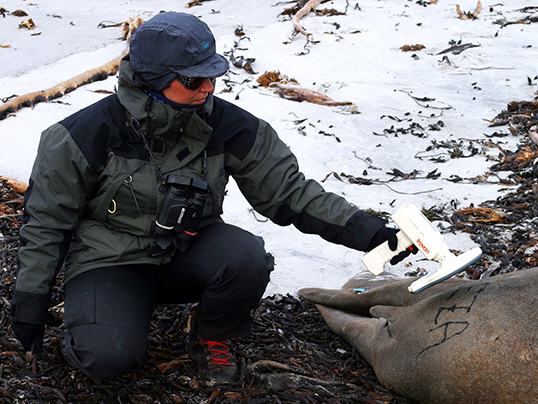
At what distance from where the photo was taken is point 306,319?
3.88 metres

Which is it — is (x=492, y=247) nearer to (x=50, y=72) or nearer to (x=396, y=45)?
(x=396, y=45)

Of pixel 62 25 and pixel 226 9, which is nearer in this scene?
pixel 62 25

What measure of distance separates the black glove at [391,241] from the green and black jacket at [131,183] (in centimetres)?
3

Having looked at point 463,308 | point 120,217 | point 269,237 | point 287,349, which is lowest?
point 269,237

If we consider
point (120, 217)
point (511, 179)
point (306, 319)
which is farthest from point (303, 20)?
point (120, 217)

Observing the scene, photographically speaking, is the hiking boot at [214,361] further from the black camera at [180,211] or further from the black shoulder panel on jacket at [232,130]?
the black shoulder panel on jacket at [232,130]

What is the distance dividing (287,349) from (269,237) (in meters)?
1.48

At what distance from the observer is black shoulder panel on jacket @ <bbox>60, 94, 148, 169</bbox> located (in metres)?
2.72

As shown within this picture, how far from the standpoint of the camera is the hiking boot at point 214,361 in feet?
10.1

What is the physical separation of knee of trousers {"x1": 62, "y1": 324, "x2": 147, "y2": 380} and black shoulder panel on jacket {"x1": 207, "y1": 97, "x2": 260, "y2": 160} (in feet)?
3.29

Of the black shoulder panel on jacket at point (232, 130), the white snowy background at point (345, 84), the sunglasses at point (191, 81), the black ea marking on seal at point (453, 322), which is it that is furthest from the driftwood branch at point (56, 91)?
the black ea marking on seal at point (453, 322)

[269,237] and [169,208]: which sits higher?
[169,208]

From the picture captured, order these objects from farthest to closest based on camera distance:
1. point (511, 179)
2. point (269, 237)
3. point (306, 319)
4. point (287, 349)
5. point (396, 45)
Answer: point (396, 45) < point (511, 179) < point (269, 237) < point (306, 319) < point (287, 349)

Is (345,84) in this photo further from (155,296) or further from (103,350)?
(103,350)
